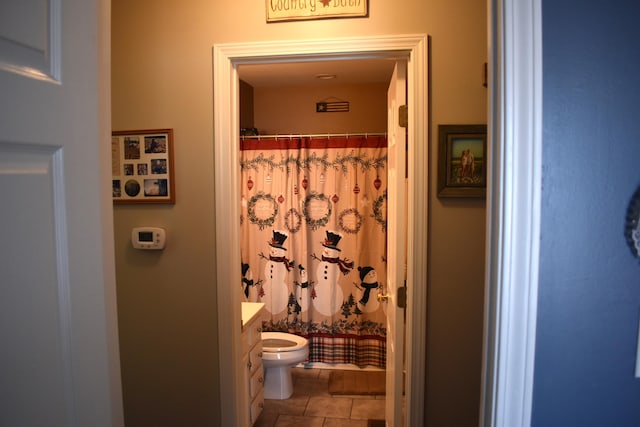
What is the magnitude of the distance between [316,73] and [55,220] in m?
3.22

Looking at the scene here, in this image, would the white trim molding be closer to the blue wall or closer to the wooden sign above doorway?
the blue wall

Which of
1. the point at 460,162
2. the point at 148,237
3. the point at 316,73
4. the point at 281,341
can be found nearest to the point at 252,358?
the point at 281,341

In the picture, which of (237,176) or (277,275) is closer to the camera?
(237,176)

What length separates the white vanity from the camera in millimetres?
2284

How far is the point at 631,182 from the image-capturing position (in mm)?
732

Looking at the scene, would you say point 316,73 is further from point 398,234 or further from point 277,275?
point 398,234

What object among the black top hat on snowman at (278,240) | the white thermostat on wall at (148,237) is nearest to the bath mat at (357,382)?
the black top hat on snowman at (278,240)

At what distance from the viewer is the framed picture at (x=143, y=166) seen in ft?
5.95

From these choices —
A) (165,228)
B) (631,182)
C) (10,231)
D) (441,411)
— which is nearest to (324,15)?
(165,228)

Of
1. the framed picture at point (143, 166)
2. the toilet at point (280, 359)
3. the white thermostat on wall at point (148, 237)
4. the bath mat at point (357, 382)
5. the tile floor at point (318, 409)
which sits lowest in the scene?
the tile floor at point (318, 409)

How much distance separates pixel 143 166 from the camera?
1.84m

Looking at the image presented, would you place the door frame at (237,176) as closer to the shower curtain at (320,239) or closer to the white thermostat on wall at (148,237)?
the white thermostat on wall at (148,237)

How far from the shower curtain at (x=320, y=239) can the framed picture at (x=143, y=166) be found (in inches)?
67.9

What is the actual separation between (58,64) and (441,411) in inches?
69.9
